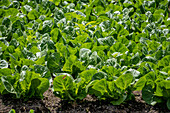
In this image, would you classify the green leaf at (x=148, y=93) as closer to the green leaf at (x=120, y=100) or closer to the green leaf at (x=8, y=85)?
the green leaf at (x=120, y=100)

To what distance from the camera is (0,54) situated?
11.3 feet

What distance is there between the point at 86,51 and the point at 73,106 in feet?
2.85

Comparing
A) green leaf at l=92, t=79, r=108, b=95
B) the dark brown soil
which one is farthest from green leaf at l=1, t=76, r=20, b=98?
green leaf at l=92, t=79, r=108, b=95

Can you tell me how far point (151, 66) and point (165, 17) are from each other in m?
1.98

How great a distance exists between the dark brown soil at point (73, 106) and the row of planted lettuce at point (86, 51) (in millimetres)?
94

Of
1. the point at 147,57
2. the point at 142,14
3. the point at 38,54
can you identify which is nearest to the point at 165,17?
the point at 142,14

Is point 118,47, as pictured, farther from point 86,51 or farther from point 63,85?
point 63,85

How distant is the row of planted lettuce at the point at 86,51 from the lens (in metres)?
2.94

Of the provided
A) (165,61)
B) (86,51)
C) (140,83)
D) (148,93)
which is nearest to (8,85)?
(86,51)

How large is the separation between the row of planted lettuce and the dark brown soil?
0.31 ft

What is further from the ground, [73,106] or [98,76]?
[98,76]

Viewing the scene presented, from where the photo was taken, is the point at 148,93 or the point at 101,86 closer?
the point at 101,86

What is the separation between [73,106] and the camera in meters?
3.00

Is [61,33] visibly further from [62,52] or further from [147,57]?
[147,57]
